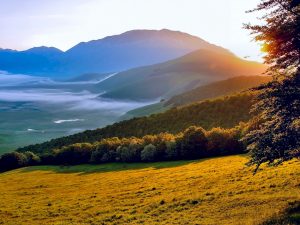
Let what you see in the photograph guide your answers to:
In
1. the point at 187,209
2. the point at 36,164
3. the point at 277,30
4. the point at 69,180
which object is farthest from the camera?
the point at 36,164

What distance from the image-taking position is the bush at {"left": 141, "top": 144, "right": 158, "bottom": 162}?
3794 inches

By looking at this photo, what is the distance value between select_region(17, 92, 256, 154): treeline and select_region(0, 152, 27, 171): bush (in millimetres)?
26046

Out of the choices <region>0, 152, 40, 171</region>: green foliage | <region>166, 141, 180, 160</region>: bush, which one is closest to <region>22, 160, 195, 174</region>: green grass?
<region>166, 141, 180, 160</region>: bush

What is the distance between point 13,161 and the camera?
396ft

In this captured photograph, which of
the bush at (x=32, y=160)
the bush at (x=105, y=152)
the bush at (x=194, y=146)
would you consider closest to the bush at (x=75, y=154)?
the bush at (x=105, y=152)

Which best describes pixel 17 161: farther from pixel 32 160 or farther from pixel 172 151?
pixel 172 151

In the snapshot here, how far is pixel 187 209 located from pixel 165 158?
56.5m

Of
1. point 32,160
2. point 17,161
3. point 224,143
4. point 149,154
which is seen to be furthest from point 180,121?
point 224,143

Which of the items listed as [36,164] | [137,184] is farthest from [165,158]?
[36,164]

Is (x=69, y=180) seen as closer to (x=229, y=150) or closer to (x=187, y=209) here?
(x=229, y=150)

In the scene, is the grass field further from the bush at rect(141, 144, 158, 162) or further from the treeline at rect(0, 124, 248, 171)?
the bush at rect(141, 144, 158, 162)

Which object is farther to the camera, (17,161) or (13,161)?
(13,161)

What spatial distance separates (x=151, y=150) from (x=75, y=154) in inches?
1059

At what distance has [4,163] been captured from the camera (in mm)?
121812
